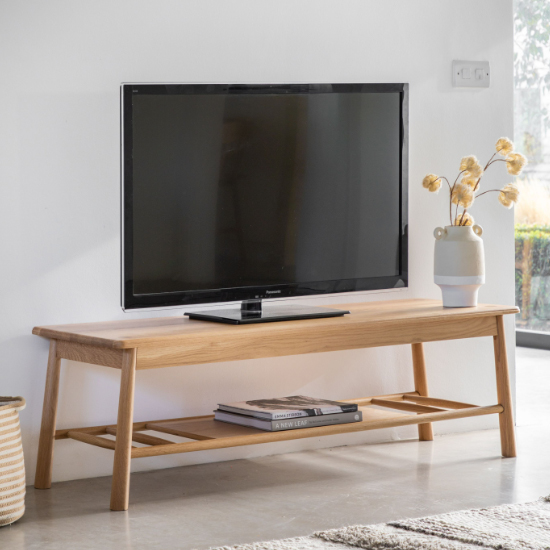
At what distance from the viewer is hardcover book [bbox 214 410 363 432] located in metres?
2.74

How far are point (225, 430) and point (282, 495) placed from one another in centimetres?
24

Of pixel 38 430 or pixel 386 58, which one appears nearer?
pixel 38 430

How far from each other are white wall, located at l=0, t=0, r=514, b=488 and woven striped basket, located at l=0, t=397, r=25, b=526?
0.33m

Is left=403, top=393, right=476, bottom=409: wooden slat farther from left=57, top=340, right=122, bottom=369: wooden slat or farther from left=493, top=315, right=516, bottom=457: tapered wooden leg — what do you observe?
left=57, top=340, right=122, bottom=369: wooden slat

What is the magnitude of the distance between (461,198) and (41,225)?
4.43 ft

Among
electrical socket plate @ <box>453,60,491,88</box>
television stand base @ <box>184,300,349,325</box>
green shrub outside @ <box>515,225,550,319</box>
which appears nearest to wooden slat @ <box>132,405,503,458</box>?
television stand base @ <box>184,300,349,325</box>

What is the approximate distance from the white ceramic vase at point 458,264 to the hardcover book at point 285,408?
0.55 meters

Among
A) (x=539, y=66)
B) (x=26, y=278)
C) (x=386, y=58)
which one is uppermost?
(x=539, y=66)

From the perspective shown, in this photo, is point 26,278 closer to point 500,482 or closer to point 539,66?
point 500,482

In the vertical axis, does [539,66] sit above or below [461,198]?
above

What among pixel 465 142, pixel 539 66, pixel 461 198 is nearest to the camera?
pixel 461 198

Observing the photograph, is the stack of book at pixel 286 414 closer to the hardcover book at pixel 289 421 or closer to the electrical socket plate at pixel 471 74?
the hardcover book at pixel 289 421

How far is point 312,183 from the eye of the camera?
302cm

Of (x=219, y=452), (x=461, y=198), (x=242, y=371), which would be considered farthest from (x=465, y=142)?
(x=219, y=452)
